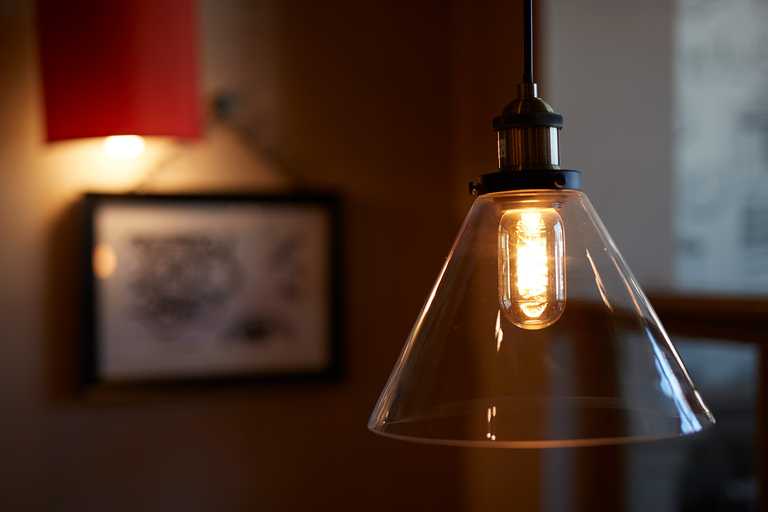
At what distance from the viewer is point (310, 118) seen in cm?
212

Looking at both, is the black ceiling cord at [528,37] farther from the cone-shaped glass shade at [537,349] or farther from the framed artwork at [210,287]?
the framed artwork at [210,287]

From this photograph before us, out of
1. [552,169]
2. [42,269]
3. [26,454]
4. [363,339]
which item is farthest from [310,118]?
[552,169]

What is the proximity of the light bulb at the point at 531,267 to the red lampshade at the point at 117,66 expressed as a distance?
1.19 m

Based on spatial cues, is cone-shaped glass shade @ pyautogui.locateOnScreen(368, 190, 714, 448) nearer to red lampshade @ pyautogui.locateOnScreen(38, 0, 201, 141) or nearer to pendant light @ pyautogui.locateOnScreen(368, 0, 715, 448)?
pendant light @ pyautogui.locateOnScreen(368, 0, 715, 448)

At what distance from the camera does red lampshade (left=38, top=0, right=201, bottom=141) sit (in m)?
1.75

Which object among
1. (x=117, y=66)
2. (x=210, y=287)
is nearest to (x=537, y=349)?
(x=117, y=66)

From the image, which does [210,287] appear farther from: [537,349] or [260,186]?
[537,349]

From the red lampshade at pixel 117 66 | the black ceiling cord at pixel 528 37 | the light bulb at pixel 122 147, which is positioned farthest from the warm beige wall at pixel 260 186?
the black ceiling cord at pixel 528 37

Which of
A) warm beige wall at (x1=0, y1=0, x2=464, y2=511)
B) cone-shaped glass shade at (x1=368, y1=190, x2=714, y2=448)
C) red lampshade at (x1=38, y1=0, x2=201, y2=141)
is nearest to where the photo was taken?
cone-shaped glass shade at (x1=368, y1=190, x2=714, y2=448)

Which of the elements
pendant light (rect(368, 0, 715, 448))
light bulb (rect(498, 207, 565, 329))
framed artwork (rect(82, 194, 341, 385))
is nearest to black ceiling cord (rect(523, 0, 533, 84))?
pendant light (rect(368, 0, 715, 448))

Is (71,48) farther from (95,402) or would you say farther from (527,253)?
(527,253)

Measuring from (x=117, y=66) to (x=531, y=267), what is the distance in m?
1.24

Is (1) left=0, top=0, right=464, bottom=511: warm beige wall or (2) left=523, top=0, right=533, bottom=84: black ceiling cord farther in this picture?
(1) left=0, top=0, right=464, bottom=511: warm beige wall

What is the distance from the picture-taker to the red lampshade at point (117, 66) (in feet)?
5.74
